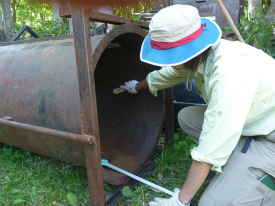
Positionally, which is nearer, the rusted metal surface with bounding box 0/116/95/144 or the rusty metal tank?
the rusted metal surface with bounding box 0/116/95/144

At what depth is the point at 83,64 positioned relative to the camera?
Result: 1772mm

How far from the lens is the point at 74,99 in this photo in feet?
6.39

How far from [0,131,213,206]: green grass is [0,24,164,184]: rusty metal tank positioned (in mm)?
196

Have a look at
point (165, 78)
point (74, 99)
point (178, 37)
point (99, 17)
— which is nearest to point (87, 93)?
point (74, 99)

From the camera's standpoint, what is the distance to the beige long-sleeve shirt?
155 cm

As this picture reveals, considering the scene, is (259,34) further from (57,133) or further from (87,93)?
(57,133)

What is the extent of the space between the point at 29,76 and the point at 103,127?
3.81 ft

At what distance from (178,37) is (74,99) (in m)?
0.83

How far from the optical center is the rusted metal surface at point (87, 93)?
5.66 ft

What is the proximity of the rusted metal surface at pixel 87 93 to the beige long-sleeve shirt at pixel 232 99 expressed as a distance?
0.67m

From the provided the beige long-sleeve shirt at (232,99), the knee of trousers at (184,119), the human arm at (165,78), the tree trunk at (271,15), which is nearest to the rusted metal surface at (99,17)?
the human arm at (165,78)

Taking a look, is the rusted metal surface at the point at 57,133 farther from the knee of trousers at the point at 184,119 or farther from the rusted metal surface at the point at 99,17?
the knee of trousers at the point at 184,119

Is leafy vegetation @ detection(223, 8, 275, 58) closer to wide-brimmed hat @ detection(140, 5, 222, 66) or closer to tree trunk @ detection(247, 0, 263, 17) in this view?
tree trunk @ detection(247, 0, 263, 17)

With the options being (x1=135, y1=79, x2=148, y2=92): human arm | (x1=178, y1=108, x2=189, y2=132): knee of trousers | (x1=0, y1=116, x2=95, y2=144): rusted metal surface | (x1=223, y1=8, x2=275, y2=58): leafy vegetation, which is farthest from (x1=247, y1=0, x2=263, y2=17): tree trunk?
(x1=0, y1=116, x2=95, y2=144): rusted metal surface
